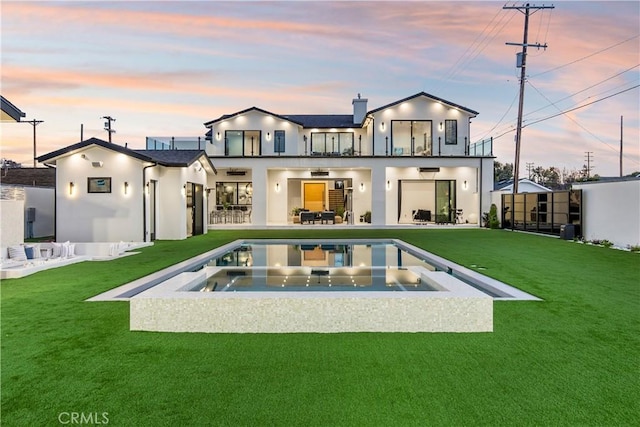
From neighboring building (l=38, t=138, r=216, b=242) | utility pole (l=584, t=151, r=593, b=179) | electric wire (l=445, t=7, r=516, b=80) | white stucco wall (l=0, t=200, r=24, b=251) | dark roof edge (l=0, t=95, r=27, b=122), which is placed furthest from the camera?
utility pole (l=584, t=151, r=593, b=179)

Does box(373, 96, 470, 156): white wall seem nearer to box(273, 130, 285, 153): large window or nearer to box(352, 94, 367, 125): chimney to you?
box(352, 94, 367, 125): chimney

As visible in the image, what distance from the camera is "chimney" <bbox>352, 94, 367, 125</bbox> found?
2505 centimetres

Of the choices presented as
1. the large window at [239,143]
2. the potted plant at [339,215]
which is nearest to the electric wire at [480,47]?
the potted plant at [339,215]

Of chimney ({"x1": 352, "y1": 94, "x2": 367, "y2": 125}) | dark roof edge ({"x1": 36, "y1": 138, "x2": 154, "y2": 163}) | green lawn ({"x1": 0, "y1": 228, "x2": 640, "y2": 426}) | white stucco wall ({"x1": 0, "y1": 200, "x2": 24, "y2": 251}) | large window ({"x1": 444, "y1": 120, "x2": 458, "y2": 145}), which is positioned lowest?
green lawn ({"x1": 0, "y1": 228, "x2": 640, "y2": 426})

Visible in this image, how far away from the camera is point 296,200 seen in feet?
84.5

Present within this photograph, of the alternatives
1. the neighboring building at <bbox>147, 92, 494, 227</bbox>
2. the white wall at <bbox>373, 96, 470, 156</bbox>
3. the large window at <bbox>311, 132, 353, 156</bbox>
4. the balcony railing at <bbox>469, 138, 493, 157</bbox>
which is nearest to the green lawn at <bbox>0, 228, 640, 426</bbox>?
the neighboring building at <bbox>147, 92, 494, 227</bbox>

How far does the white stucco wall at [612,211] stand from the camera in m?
12.4

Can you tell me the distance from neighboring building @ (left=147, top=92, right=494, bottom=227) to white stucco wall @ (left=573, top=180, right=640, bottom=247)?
7.22m

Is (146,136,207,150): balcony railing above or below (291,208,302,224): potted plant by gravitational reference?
above

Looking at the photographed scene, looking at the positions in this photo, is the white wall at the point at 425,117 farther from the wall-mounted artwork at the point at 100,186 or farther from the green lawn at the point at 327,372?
the green lawn at the point at 327,372

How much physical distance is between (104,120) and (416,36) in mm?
29524

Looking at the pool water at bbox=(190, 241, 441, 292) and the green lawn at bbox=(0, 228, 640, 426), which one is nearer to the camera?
the green lawn at bbox=(0, 228, 640, 426)

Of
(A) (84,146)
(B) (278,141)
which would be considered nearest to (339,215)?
(B) (278,141)

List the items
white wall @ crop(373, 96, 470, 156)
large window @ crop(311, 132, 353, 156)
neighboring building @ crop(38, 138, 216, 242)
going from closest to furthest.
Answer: neighboring building @ crop(38, 138, 216, 242) → white wall @ crop(373, 96, 470, 156) → large window @ crop(311, 132, 353, 156)
